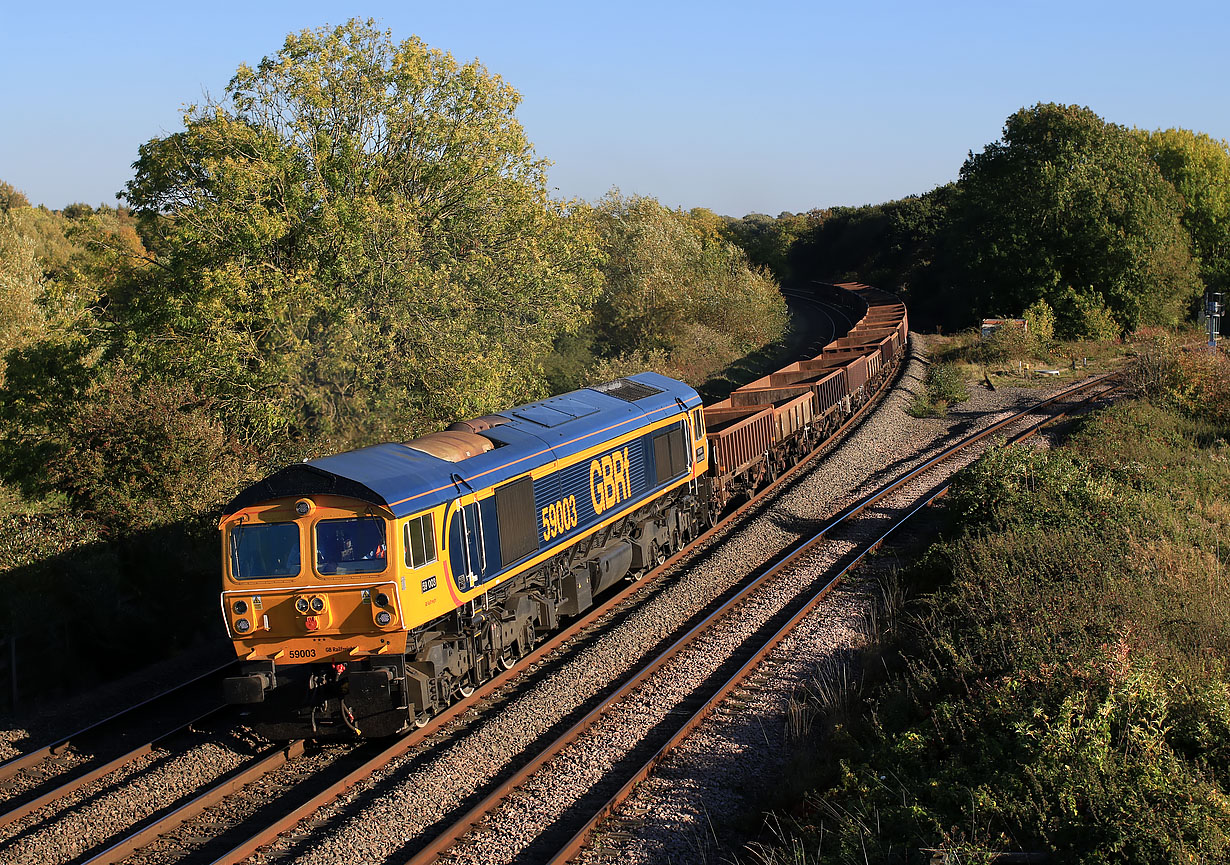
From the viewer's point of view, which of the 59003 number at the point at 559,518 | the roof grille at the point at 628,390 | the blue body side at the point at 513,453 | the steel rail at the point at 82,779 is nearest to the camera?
the steel rail at the point at 82,779

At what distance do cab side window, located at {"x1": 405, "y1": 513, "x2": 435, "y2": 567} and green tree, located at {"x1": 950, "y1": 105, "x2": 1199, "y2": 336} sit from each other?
151 feet

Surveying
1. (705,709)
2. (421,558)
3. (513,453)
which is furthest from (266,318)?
(705,709)

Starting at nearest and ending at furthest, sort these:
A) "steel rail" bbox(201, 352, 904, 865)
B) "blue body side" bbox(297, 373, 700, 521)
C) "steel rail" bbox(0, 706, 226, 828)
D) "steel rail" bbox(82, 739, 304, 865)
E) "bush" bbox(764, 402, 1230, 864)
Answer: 1. "bush" bbox(764, 402, 1230, 864)
2. "steel rail" bbox(82, 739, 304, 865)
3. "steel rail" bbox(201, 352, 904, 865)
4. "steel rail" bbox(0, 706, 226, 828)
5. "blue body side" bbox(297, 373, 700, 521)

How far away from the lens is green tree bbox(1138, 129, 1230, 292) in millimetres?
58819

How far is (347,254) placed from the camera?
2316cm

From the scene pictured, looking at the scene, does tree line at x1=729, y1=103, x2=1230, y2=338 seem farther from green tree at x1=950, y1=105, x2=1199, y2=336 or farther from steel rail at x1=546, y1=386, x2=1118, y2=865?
steel rail at x1=546, y1=386, x2=1118, y2=865

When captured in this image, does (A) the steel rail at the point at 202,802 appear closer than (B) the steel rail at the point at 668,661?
Yes

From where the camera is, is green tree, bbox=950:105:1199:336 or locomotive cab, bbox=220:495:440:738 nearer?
locomotive cab, bbox=220:495:440:738

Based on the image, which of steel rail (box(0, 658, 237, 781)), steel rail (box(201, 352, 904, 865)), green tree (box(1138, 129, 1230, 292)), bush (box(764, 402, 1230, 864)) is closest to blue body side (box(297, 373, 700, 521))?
steel rail (box(201, 352, 904, 865))

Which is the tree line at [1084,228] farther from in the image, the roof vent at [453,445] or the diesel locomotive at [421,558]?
the roof vent at [453,445]

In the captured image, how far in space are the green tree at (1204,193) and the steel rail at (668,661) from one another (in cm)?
4669

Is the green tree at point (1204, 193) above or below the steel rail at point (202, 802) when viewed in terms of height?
above

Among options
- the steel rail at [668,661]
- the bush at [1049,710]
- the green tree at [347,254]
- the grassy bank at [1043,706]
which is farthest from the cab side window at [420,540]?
the green tree at [347,254]

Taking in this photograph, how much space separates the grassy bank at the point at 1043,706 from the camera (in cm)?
754
